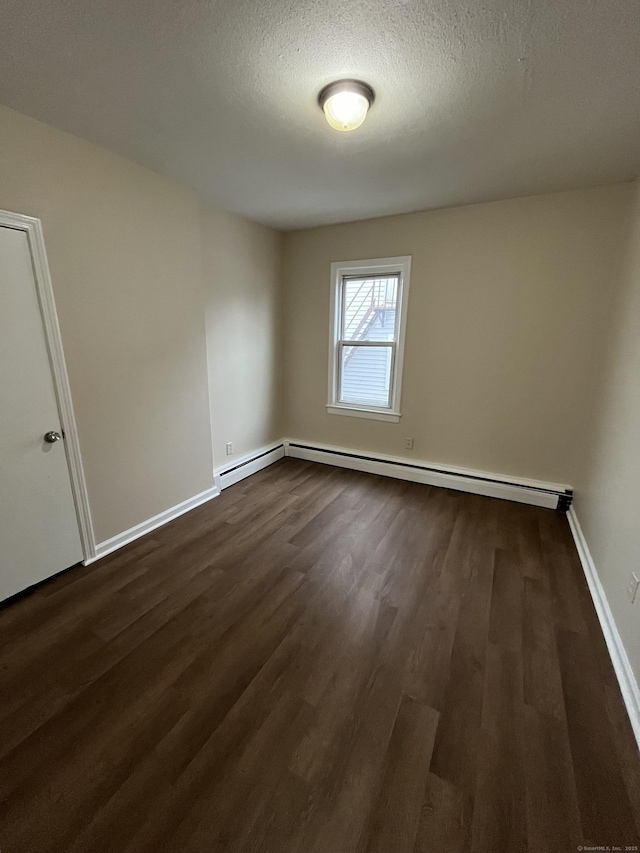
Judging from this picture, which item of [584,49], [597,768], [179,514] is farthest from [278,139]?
[597,768]

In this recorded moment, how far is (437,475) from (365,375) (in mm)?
1306

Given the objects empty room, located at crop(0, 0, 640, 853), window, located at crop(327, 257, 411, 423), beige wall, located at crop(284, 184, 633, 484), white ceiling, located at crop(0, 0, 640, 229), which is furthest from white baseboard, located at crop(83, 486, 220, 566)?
white ceiling, located at crop(0, 0, 640, 229)

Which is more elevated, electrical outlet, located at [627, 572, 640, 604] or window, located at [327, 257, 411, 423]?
window, located at [327, 257, 411, 423]

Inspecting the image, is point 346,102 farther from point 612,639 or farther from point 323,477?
point 323,477

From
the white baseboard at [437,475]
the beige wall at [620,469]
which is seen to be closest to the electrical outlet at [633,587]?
the beige wall at [620,469]

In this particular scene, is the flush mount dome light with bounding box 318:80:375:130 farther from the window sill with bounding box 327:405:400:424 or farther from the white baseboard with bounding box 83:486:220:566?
the white baseboard with bounding box 83:486:220:566

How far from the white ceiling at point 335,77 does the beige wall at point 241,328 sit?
2.50ft

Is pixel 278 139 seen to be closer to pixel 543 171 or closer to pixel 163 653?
pixel 543 171

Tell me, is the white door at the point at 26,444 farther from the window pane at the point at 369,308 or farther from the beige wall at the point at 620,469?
the beige wall at the point at 620,469

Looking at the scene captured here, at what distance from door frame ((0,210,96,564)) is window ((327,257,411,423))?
2.55 m

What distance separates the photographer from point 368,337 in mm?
3768

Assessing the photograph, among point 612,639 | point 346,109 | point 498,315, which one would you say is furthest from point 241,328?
point 612,639

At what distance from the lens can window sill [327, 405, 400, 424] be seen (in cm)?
376

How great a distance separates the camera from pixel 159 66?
4.77 ft
